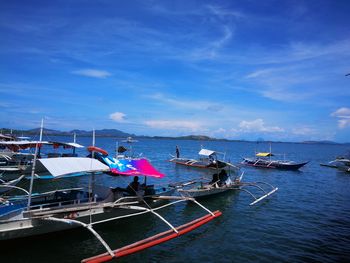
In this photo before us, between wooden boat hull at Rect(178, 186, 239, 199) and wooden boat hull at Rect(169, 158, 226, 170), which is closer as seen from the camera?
wooden boat hull at Rect(178, 186, 239, 199)

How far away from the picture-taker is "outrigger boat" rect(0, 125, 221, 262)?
13.7m

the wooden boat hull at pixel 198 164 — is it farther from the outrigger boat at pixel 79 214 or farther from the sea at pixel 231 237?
the outrigger boat at pixel 79 214

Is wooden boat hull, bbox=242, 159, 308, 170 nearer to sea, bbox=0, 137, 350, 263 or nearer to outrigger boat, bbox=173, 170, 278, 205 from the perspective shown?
sea, bbox=0, 137, 350, 263

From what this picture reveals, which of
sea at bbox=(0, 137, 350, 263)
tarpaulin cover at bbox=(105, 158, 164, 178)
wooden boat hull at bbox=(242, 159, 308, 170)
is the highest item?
tarpaulin cover at bbox=(105, 158, 164, 178)

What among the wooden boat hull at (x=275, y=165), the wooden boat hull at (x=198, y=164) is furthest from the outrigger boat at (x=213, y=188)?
the wooden boat hull at (x=275, y=165)

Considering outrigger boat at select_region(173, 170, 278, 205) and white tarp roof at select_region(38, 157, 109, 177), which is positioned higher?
white tarp roof at select_region(38, 157, 109, 177)

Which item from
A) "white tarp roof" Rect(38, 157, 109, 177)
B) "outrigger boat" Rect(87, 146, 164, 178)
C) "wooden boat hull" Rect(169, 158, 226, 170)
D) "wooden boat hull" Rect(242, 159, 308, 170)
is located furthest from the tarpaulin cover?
"wooden boat hull" Rect(242, 159, 308, 170)

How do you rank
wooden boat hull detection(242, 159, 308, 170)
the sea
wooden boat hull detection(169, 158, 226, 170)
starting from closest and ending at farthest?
the sea, wooden boat hull detection(169, 158, 226, 170), wooden boat hull detection(242, 159, 308, 170)

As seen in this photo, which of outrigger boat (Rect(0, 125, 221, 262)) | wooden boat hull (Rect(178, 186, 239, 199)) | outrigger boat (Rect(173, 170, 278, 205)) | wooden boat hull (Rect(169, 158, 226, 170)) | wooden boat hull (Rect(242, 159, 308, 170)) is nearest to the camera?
outrigger boat (Rect(0, 125, 221, 262))

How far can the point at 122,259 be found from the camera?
1368 cm

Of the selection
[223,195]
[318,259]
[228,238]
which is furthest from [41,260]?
[223,195]

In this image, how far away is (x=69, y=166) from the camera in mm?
15836

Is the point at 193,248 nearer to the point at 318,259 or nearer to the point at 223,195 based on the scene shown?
the point at 318,259

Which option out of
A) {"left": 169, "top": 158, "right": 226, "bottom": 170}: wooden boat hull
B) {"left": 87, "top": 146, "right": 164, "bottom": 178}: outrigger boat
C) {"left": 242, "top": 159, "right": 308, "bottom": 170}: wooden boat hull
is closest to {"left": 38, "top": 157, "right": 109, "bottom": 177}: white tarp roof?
{"left": 87, "top": 146, "right": 164, "bottom": 178}: outrigger boat
